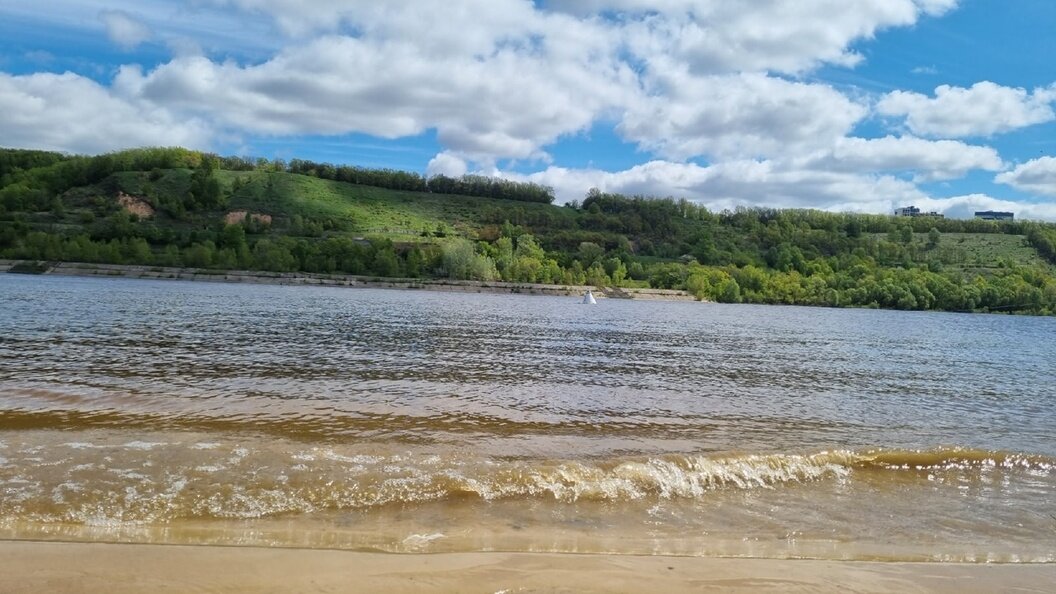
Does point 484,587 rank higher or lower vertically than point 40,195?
lower

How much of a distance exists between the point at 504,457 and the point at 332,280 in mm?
147794

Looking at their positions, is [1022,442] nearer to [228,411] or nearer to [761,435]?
[761,435]

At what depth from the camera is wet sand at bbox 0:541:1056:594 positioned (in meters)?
6.14

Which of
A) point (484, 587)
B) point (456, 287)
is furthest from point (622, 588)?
point (456, 287)

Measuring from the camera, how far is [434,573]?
259 inches

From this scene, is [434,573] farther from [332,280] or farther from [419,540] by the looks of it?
[332,280]

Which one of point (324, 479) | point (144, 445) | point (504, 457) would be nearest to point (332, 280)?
point (144, 445)

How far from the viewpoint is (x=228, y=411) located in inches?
566

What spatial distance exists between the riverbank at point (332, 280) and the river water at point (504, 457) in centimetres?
12838

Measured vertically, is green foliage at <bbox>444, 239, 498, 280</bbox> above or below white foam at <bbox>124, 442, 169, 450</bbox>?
above

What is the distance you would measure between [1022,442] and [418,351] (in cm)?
2143

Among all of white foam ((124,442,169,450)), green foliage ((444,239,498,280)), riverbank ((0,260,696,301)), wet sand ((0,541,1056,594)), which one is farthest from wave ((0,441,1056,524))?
green foliage ((444,239,498,280))

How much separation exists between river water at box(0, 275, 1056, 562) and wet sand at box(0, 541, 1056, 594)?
1.63 ft

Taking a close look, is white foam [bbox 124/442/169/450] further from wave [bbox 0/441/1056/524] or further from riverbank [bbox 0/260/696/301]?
riverbank [bbox 0/260/696/301]
